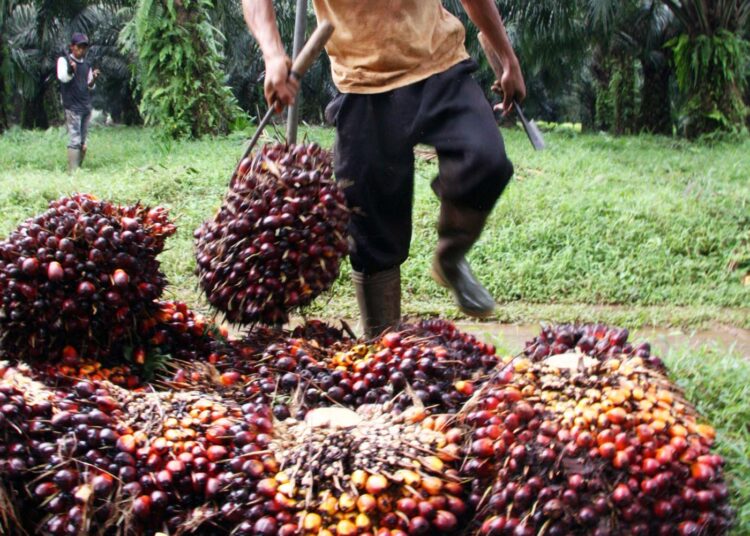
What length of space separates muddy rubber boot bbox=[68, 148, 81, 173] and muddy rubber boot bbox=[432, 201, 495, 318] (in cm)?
803

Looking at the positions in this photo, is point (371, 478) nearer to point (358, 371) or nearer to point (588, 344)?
point (358, 371)

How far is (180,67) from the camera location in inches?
396

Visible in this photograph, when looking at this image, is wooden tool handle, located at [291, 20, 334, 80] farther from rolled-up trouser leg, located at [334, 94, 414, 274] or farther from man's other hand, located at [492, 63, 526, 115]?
man's other hand, located at [492, 63, 526, 115]

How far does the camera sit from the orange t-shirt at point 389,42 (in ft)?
9.29

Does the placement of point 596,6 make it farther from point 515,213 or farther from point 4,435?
point 4,435

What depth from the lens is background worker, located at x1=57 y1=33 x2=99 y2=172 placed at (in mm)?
10367

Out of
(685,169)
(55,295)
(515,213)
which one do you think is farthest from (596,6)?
(55,295)

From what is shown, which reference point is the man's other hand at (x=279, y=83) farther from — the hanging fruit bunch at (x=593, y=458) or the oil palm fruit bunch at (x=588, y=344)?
the hanging fruit bunch at (x=593, y=458)

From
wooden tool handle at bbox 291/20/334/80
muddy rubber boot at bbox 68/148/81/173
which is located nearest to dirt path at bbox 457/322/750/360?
wooden tool handle at bbox 291/20/334/80

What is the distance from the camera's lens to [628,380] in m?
1.77

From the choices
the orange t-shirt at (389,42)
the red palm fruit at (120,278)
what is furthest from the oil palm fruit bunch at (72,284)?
the orange t-shirt at (389,42)

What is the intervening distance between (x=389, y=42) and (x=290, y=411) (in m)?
1.41

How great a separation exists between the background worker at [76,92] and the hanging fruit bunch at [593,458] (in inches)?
372

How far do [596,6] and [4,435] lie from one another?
11.0m
